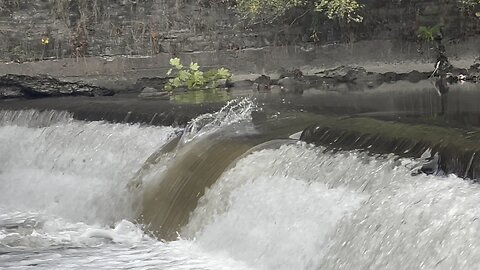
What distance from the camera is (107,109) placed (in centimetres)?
1221

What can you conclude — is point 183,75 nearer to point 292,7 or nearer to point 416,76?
point 292,7

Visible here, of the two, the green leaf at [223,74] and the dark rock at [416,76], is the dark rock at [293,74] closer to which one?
the green leaf at [223,74]

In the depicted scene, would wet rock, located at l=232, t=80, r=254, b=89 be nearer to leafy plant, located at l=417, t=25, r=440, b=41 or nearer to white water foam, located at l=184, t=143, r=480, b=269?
leafy plant, located at l=417, t=25, r=440, b=41

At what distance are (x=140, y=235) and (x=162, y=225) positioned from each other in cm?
33

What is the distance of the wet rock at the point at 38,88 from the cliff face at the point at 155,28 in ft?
4.30

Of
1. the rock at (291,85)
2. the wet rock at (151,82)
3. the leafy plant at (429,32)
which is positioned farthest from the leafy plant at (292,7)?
the wet rock at (151,82)

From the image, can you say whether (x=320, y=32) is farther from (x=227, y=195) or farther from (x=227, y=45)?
(x=227, y=195)

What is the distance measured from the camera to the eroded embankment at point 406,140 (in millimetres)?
5969

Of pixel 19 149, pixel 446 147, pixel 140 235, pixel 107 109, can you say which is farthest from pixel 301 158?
pixel 19 149

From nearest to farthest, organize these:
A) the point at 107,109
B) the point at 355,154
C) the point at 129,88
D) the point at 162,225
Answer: the point at 355,154 < the point at 162,225 < the point at 107,109 < the point at 129,88

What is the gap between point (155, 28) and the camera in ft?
57.9

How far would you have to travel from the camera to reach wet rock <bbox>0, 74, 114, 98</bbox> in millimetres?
16109

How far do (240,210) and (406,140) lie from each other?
67.9 inches

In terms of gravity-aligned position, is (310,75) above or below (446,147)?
below
